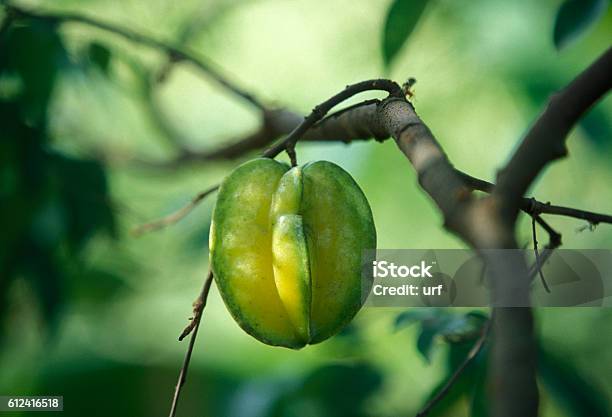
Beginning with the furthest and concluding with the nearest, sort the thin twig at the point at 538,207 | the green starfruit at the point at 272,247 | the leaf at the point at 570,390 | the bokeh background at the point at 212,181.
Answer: the bokeh background at the point at 212,181 < the leaf at the point at 570,390 < the green starfruit at the point at 272,247 < the thin twig at the point at 538,207

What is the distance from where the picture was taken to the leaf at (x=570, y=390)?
1739mm

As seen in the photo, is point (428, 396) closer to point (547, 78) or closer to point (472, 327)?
point (472, 327)

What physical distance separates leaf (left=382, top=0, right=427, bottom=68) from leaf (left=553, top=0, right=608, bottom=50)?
260mm

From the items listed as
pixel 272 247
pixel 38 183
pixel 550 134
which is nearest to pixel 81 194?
pixel 38 183

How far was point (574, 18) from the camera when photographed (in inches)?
56.3

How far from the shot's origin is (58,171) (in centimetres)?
220

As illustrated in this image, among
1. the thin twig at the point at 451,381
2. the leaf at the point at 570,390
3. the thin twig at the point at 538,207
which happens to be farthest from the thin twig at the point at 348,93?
the leaf at the point at 570,390

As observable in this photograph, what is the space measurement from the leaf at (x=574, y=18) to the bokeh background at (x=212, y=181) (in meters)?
0.10

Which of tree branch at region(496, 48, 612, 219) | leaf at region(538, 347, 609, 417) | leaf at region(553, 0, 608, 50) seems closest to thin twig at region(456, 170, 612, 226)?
tree branch at region(496, 48, 612, 219)

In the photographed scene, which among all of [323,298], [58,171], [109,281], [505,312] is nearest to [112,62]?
[58,171]

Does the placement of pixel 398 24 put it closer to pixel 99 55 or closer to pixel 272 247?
pixel 272 247

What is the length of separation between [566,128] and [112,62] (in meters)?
1.79

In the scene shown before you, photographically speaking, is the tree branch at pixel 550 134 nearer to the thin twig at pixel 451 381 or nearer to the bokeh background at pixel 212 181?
the thin twig at pixel 451 381

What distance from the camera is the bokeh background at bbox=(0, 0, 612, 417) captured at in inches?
80.0
